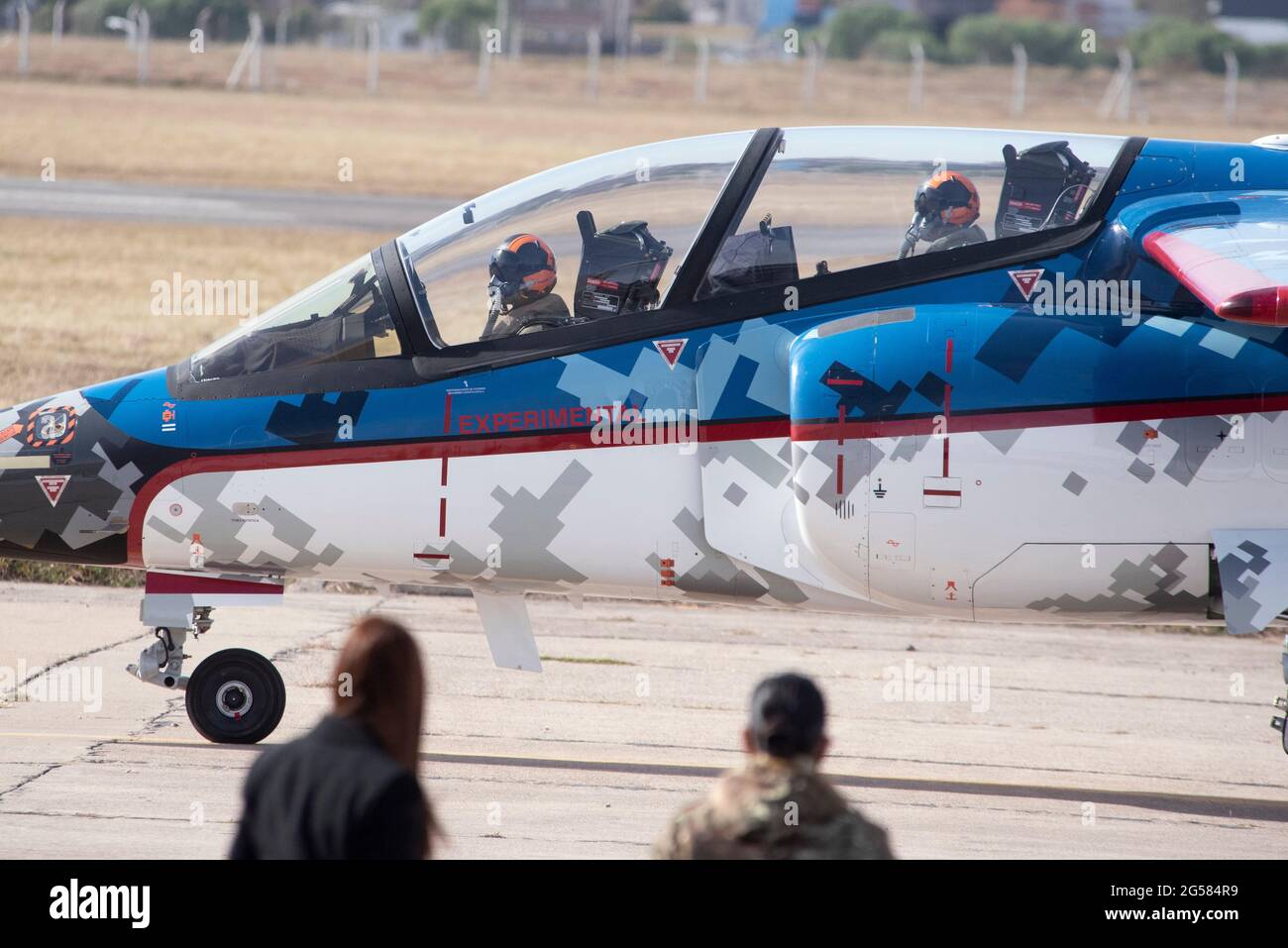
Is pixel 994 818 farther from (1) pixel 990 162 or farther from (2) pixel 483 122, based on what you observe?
(2) pixel 483 122

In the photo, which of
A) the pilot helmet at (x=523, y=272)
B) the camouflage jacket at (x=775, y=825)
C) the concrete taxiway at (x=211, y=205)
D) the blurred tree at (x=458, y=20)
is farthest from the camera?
the blurred tree at (x=458, y=20)

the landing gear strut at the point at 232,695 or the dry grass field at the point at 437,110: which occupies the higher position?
the dry grass field at the point at 437,110

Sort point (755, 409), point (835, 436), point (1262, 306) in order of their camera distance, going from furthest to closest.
Answer: point (755, 409), point (835, 436), point (1262, 306)

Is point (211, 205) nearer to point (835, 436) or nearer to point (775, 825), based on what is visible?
point (835, 436)

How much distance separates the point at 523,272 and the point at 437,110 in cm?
4027

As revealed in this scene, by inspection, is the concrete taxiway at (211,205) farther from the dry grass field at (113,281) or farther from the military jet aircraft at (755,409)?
the military jet aircraft at (755,409)

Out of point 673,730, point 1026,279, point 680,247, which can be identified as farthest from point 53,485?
point 1026,279

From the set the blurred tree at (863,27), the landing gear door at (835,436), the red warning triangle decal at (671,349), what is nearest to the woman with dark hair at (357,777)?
the landing gear door at (835,436)

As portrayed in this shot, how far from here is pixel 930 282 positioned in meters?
7.46

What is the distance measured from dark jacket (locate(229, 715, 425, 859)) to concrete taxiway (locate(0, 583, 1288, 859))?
115 inches

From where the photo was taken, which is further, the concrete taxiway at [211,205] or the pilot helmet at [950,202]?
the concrete taxiway at [211,205]

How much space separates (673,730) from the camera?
9.05m

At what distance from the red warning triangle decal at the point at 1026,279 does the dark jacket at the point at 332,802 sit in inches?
183

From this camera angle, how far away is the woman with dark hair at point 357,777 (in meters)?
3.63
